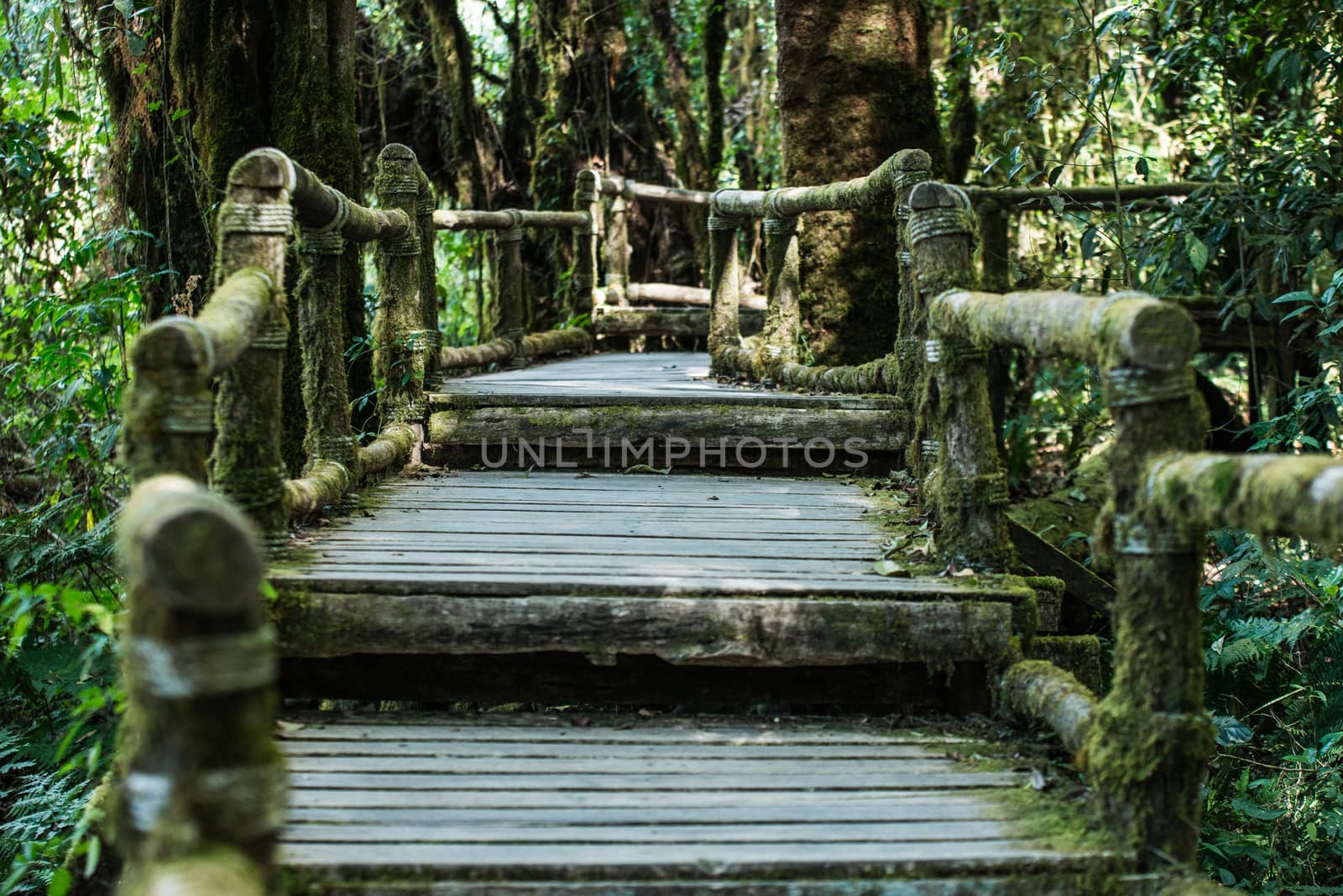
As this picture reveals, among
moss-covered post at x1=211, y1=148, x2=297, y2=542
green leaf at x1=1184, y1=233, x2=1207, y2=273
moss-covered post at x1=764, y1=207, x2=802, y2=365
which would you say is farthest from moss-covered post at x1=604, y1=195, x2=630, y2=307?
moss-covered post at x1=211, y1=148, x2=297, y2=542

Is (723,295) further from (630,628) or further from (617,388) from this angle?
(630,628)

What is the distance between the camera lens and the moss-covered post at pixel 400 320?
16.4ft

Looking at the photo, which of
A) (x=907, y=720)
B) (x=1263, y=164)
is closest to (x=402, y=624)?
(x=907, y=720)

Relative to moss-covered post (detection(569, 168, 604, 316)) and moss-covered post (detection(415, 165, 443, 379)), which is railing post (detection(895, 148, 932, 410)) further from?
moss-covered post (detection(569, 168, 604, 316))

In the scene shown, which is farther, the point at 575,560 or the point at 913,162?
the point at 913,162

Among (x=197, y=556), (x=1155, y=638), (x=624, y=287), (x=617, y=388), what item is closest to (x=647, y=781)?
(x=1155, y=638)

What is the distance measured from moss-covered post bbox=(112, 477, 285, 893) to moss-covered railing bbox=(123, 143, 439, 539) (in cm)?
71

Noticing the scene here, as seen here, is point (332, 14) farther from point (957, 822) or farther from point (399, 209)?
point (957, 822)

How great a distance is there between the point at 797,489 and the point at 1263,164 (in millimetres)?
3440

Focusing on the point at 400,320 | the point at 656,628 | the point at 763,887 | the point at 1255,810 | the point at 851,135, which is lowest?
the point at 1255,810

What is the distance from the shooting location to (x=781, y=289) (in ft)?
20.2

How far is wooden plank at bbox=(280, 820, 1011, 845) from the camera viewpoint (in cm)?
237

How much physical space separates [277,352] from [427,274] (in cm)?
249

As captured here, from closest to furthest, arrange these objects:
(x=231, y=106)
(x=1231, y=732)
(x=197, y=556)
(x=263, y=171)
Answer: (x=197, y=556)
(x=263, y=171)
(x=1231, y=732)
(x=231, y=106)
